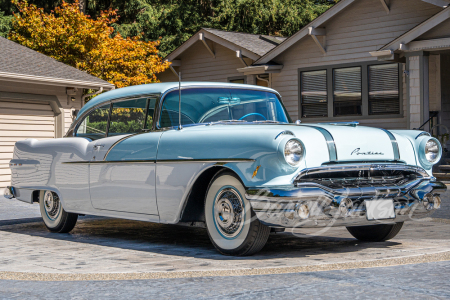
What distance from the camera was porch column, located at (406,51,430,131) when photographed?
1622 centimetres

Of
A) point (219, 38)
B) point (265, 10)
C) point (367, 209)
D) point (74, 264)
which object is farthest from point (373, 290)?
point (265, 10)

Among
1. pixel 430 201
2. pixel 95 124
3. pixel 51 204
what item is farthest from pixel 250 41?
pixel 430 201

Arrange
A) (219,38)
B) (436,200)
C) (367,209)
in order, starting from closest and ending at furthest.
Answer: (367,209) → (436,200) → (219,38)

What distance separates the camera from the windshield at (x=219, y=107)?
680 cm

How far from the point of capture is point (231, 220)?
5863 mm

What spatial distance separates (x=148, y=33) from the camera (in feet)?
Answer: 120

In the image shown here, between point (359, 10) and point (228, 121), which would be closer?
point (228, 121)

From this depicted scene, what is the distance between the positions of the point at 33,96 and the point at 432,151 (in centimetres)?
1221

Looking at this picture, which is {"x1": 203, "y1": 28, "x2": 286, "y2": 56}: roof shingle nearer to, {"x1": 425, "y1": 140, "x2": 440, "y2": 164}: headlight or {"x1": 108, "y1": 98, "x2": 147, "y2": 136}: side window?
{"x1": 108, "y1": 98, "x2": 147, "y2": 136}: side window

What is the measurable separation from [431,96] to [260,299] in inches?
603

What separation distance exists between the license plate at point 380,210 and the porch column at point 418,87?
436 inches

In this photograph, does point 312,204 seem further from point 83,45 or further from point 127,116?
point 83,45

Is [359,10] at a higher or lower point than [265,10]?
lower

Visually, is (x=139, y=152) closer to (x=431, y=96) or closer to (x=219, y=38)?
(x=431, y=96)
